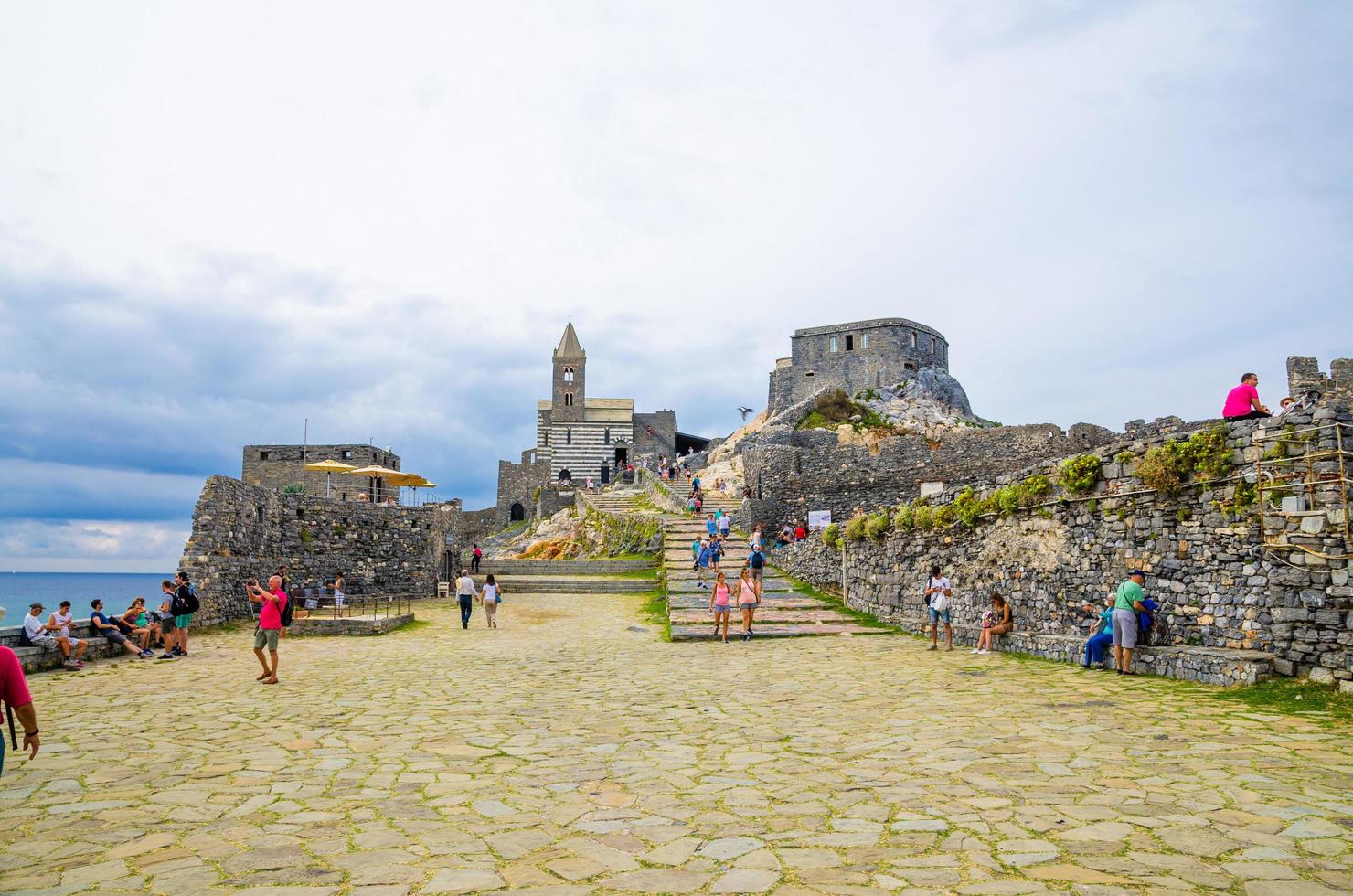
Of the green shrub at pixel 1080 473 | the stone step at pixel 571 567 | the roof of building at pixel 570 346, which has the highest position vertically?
the roof of building at pixel 570 346

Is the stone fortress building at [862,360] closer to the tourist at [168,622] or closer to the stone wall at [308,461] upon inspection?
the stone wall at [308,461]

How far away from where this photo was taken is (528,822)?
5195 millimetres

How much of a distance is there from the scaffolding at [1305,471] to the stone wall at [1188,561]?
0.08ft

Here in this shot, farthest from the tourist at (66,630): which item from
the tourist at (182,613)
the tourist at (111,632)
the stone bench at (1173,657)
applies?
the stone bench at (1173,657)

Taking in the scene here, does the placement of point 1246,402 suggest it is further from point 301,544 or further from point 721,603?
point 301,544

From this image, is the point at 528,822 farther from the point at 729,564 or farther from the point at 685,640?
the point at 729,564

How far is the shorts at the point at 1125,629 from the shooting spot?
33.7 ft

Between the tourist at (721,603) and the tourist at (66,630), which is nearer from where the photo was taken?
the tourist at (66,630)


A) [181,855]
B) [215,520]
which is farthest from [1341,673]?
[215,520]

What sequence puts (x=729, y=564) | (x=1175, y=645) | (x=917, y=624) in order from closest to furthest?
(x=1175, y=645), (x=917, y=624), (x=729, y=564)

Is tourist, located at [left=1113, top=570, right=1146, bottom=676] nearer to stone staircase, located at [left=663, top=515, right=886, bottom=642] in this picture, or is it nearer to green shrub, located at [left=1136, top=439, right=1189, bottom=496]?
green shrub, located at [left=1136, top=439, right=1189, bottom=496]

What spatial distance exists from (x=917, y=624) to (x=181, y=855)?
45.2 feet

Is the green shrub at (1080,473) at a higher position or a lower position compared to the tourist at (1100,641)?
higher

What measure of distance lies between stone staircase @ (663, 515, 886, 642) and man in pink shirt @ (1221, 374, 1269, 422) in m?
8.20
